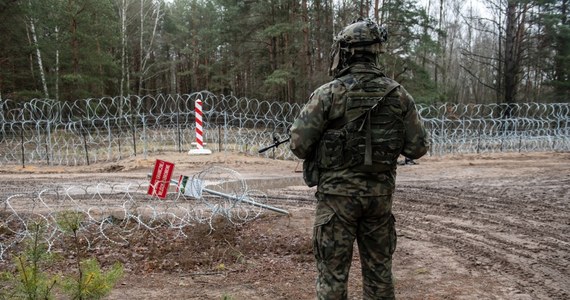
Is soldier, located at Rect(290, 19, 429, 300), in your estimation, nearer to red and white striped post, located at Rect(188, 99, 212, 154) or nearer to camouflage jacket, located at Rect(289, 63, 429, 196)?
camouflage jacket, located at Rect(289, 63, 429, 196)

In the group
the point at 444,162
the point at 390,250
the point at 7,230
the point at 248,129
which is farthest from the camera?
the point at 248,129

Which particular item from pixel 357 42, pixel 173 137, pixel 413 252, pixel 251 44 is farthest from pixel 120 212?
pixel 251 44

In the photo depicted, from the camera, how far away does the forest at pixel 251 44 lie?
22500mm

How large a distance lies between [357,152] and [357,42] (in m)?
0.67

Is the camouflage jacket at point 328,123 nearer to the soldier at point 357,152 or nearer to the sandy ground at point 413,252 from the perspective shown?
the soldier at point 357,152

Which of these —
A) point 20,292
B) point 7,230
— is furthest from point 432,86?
point 20,292

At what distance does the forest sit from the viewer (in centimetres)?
2250

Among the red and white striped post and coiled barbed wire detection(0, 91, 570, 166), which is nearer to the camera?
the red and white striped post

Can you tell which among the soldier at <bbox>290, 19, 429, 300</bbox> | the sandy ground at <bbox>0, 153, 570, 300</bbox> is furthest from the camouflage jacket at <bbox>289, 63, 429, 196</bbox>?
the sandy ground at <bbox>0, 153, 570, 300</bbox>

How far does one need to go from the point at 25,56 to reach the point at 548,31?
33.3m

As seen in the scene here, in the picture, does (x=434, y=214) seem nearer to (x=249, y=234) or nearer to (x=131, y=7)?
(x=249, y=234)

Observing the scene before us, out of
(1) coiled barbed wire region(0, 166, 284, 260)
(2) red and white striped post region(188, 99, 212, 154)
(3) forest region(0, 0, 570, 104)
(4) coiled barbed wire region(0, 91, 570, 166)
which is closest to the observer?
(1) coiled barbed wire region(0, 166, 284, 260)

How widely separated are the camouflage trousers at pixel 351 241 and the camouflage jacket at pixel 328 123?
2.4 inches

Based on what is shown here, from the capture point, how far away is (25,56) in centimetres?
2328
